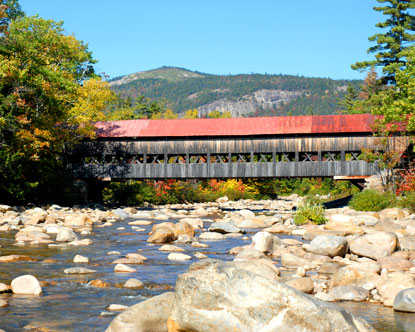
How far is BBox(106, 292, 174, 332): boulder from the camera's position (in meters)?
5.04

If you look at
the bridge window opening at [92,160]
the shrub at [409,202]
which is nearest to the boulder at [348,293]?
the shrub at [409,202]

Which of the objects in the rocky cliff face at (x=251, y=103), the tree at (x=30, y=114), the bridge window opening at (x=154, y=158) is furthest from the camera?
the rocky cliff face at (x=251, y=103)

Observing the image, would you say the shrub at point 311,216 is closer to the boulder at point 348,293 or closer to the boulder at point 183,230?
the boulder at point 183,230

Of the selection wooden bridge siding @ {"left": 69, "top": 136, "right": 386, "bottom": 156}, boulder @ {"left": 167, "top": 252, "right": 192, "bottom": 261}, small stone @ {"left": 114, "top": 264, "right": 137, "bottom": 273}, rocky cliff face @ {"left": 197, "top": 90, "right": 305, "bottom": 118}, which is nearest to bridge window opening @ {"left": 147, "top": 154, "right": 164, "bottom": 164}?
wooden bridge siding @ {"left": 69, "top": 136, "right": 386, "bottom": 156}

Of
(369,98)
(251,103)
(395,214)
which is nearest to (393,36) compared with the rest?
(369,98)

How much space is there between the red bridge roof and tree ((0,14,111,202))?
2453 millimetres

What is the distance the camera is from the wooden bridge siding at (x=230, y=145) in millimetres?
25422

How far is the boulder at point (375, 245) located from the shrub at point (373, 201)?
10.9m

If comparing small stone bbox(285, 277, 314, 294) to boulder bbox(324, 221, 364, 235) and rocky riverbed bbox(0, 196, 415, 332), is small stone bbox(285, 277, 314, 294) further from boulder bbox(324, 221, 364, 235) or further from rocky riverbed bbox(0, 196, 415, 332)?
boulder bbox(324, 221, 364, 235)

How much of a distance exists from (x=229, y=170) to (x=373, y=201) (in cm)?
840

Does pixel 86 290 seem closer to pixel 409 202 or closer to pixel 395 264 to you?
pixel 395 264

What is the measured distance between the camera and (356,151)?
2564 centimetres

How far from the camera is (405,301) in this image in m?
6.32

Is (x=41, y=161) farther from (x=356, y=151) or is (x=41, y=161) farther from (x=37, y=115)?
(x=356, y=151)
